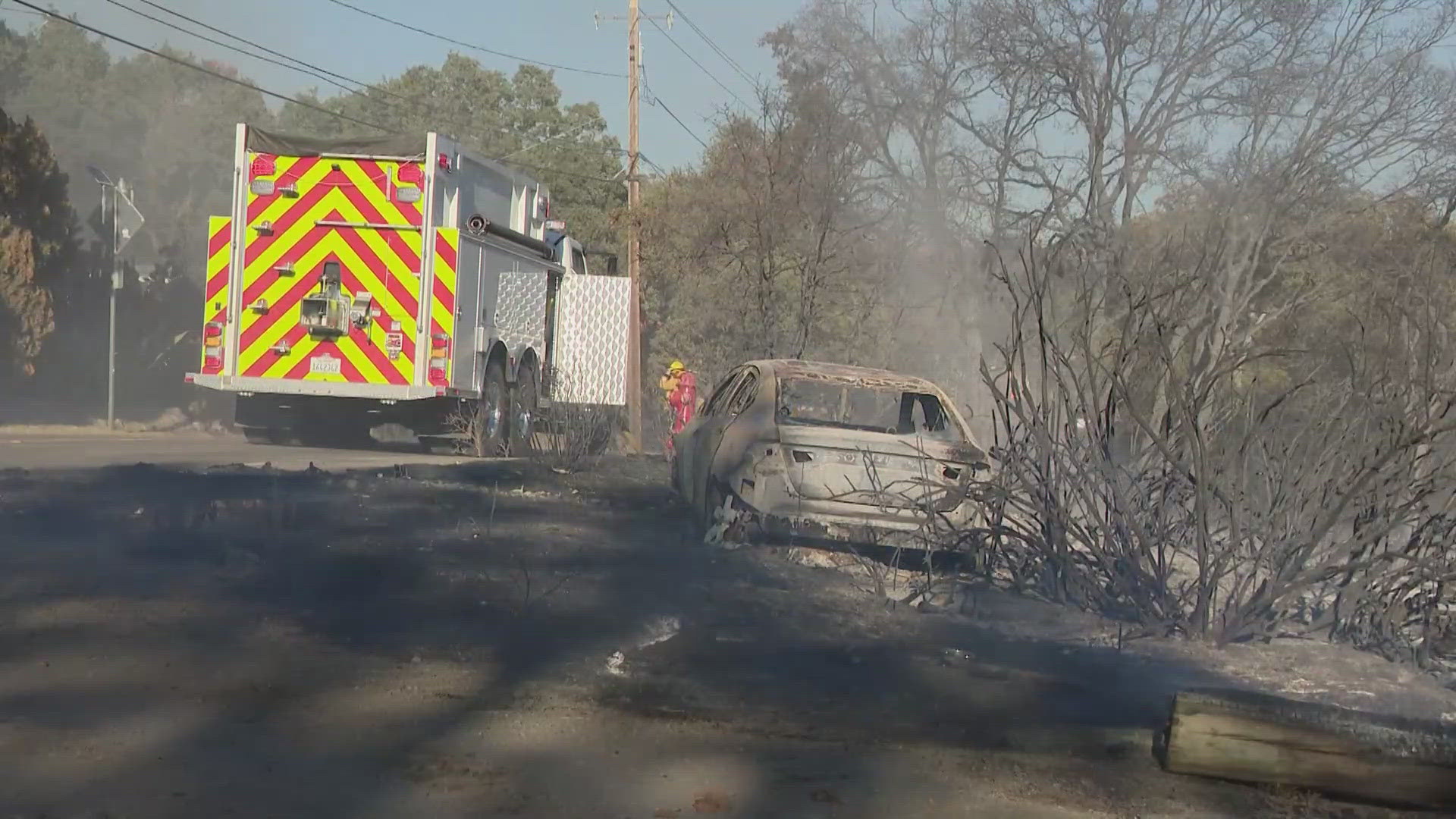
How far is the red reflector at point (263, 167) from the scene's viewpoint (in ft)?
51.2

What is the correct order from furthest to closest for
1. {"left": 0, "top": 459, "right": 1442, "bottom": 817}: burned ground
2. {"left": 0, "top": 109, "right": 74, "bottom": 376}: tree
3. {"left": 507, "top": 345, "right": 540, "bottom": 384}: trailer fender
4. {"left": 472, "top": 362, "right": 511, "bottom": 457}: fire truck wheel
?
{"left": 0, "top": 109, "right": 74, "bottom": 376}: tree < {"left": 507, "top": 345, "right": 540, "bottom": 384}: trailer fender < {"left": 472, "top": 362, "right": 511, "bottom": 457}: fire truck wheel < {"left": 0, "top": 459, "right": 1442, "bottom": 817}: burned ground

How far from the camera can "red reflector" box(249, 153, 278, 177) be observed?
15609 millimetres

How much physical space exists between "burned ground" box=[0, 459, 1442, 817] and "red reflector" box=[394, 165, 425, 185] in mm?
6636

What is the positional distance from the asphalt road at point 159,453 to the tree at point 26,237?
2.96 metres

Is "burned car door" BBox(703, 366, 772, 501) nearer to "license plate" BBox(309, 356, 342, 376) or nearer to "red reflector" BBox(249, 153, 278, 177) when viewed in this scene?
"license plate" BBox(309, 356, 342, 376)

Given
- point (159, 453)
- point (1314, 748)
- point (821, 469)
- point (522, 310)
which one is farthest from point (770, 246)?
point (1314, 748)

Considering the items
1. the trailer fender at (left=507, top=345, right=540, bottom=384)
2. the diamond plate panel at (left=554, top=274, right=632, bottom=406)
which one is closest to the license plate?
the trailer fender at (left=507, top=345, right=540, bottom=384)

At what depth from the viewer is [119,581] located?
7.12 metres

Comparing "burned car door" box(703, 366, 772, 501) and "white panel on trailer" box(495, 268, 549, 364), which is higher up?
"white panel on trailer" box(495, 268, 549, 364)

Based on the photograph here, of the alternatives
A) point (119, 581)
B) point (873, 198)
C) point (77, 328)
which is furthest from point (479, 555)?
point (873, 198)

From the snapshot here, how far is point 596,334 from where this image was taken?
19688 millimetres

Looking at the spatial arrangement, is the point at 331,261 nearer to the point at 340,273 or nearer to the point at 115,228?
the point at 340,273

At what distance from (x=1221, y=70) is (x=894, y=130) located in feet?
26.5

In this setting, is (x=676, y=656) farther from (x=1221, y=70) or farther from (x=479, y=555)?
(x=1221, y=70)
